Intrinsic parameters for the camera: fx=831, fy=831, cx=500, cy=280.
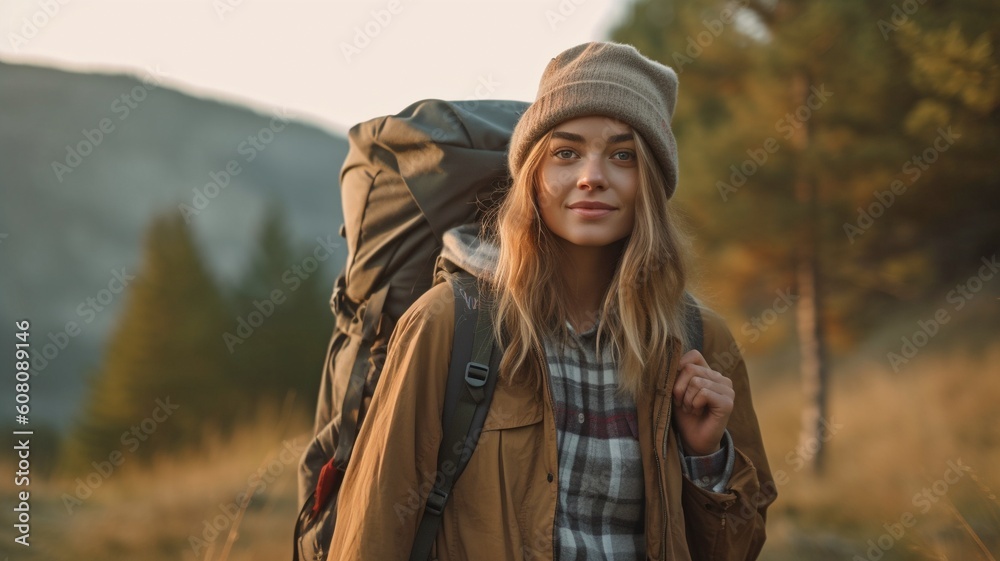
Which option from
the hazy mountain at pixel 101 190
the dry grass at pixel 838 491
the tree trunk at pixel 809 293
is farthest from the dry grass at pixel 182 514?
the hazy mountain at pixel 101 190

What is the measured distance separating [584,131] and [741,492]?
3.81ft

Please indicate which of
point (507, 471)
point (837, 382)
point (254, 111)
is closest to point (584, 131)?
point (507, 471)

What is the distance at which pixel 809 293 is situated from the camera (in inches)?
404

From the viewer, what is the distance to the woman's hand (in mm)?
2381

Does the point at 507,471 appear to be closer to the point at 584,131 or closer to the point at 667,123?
the point at 584,131

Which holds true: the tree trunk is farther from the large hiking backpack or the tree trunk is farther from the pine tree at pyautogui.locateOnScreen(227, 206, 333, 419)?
the pine tree at pyautogui.locateOnScreen(227, 206, 333, 419)

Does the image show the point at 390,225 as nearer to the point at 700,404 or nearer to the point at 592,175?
the point at 592,175

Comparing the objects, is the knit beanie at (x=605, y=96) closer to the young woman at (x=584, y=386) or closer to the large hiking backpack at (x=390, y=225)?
the young woman at (x=584, y=386)

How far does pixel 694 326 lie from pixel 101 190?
68761mm

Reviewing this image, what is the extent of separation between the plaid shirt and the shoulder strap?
33 centimetres

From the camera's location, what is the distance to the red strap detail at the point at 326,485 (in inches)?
104

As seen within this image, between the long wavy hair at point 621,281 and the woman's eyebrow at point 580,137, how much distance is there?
0.9 inches

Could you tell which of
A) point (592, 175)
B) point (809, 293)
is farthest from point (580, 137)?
point (809, 293)

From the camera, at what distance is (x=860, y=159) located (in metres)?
8.94
